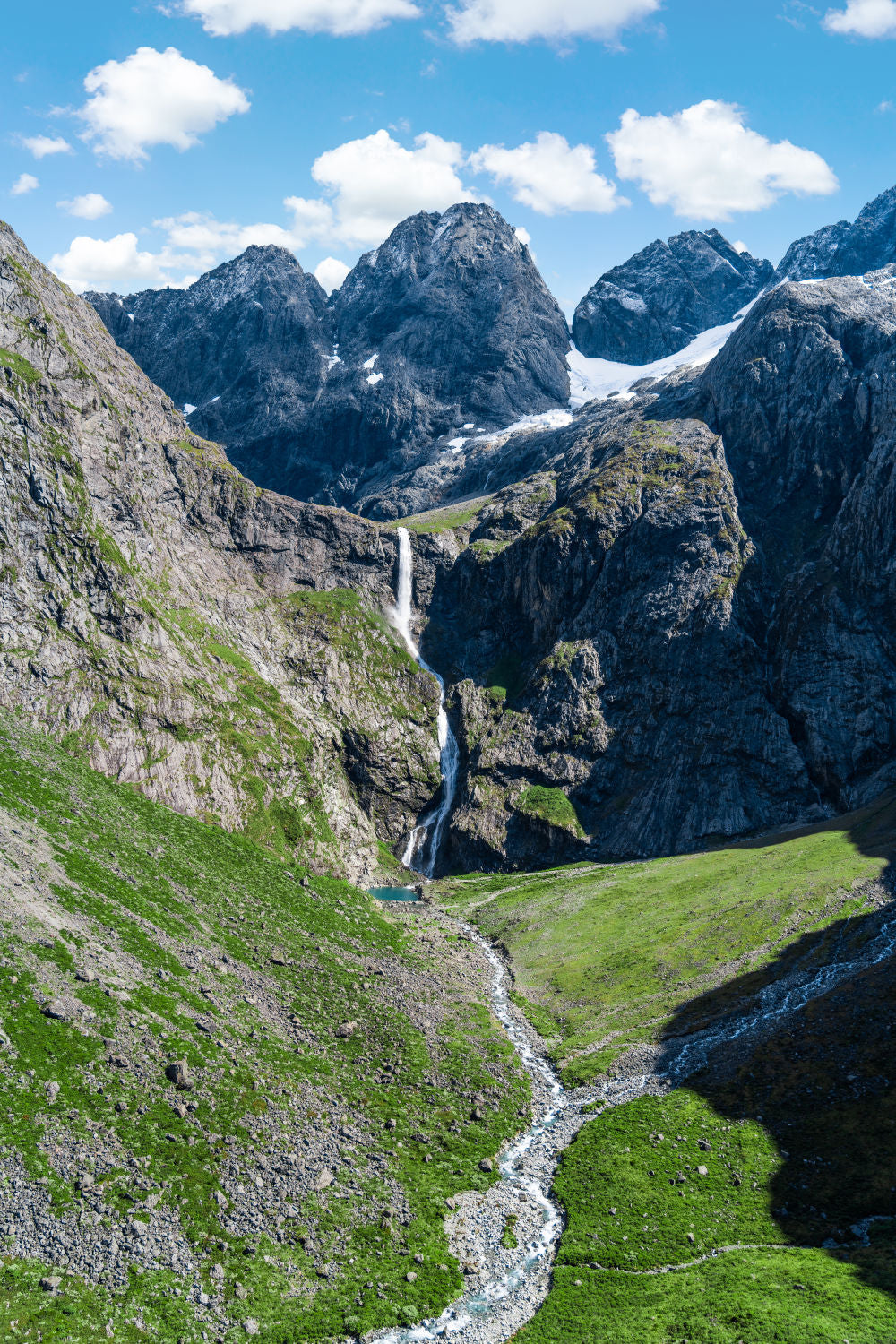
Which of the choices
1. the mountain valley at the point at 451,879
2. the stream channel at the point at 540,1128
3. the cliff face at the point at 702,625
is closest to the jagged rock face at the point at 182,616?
the mountain valley at the point at 451,879

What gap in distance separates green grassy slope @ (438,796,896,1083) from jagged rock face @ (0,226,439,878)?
1321 inches

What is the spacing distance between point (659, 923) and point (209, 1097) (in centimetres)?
5972

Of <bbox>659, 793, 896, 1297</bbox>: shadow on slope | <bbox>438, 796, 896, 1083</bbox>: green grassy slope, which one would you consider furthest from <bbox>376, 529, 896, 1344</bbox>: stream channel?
<bbox>438, 796, 896, 1083</bbox>: green grassy slope

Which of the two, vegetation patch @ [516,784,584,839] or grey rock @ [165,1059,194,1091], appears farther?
vegetation patch @ [516,784,584,839]

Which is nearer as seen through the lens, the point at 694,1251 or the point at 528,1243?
the point at 694,1251

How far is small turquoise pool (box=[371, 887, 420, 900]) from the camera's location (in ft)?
399

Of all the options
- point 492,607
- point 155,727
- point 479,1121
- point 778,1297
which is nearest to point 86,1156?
point 479,1121

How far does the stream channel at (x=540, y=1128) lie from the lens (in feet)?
132

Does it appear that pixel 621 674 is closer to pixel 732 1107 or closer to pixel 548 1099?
pixel 548 1099

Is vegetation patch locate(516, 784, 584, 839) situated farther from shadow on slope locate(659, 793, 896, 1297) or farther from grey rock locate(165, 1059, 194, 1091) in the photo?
grey rock locate(165, 1059, 194, 1091)

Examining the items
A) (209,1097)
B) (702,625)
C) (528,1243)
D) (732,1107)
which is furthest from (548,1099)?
(702,625)

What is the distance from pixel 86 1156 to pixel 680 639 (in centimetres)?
13175

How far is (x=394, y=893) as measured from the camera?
124m

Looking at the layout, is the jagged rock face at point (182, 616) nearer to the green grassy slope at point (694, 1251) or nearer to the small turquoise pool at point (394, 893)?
the small turquoise pool at point (394, 893)
